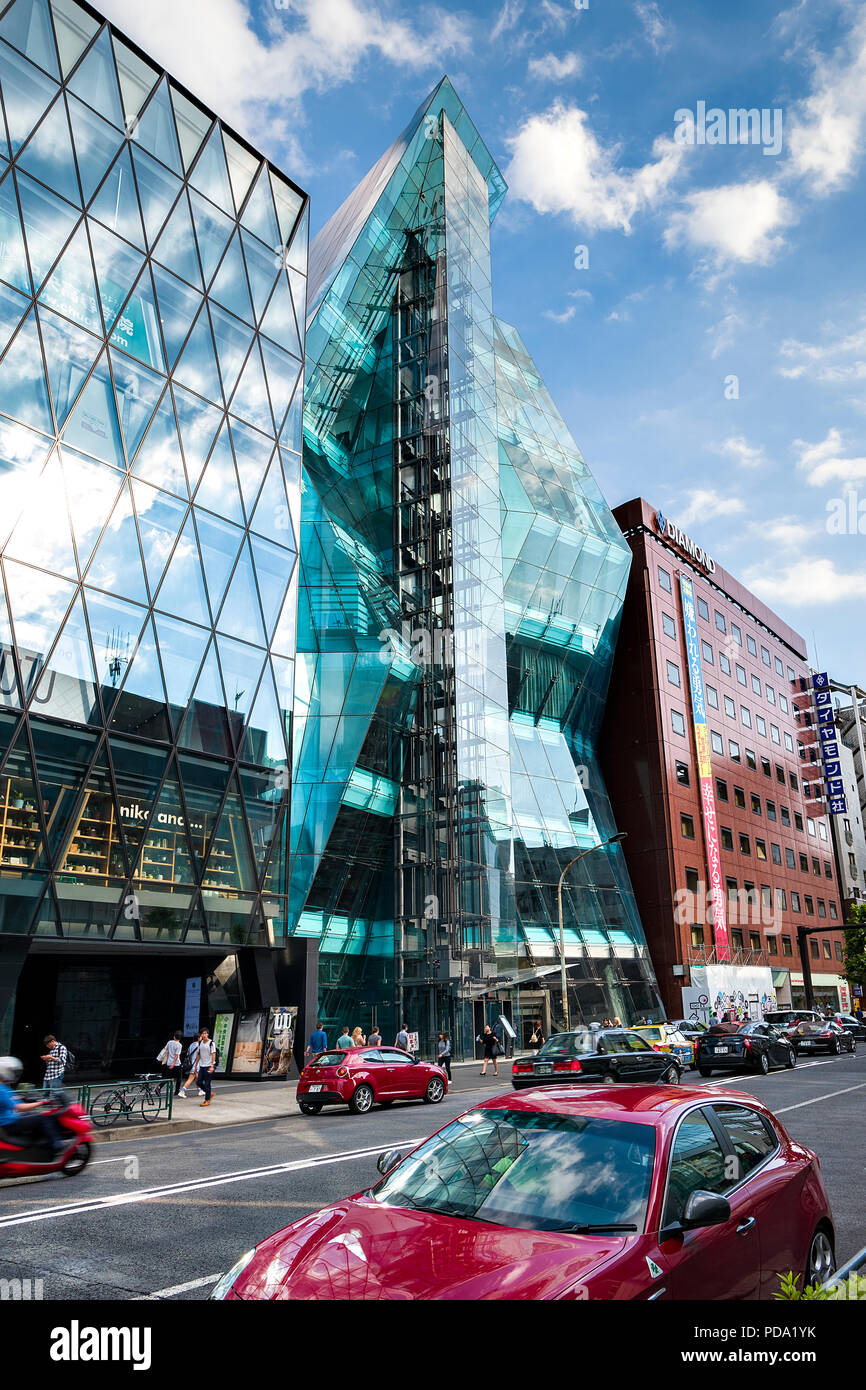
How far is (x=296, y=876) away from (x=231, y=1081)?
8389mm

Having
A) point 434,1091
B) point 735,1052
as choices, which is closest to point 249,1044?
point 434,1091

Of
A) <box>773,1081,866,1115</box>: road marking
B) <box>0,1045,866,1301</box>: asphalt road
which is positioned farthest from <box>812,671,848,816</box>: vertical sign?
<box>0,1045,866,1301</box>: asphalt road

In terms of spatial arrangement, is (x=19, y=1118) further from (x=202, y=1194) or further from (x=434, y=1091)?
(x=434, y=1091)

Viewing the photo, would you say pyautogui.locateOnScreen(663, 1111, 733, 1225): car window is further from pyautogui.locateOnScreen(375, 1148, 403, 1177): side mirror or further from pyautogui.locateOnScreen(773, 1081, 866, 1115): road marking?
pyautogui.locateOnScreen(773, 1081, 866, 1115): road marking

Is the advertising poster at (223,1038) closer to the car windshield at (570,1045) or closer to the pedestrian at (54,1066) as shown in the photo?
the pedestrian at (54,1066)

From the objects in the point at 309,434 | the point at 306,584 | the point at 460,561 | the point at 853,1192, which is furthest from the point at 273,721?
the point at 853,1192

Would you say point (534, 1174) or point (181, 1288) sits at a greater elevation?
point (534, 1174)

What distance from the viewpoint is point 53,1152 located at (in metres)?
11.0

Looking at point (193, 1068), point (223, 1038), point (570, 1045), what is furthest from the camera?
point (223, 1038)

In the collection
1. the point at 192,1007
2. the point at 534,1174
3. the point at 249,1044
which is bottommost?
the point at 249,1044

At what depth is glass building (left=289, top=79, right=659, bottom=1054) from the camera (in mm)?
36156

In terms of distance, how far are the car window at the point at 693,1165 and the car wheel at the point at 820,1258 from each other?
0.96 m

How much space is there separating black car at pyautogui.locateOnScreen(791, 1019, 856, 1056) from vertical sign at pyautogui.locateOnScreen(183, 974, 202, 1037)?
21.4 metres

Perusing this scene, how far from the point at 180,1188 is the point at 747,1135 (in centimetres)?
752
